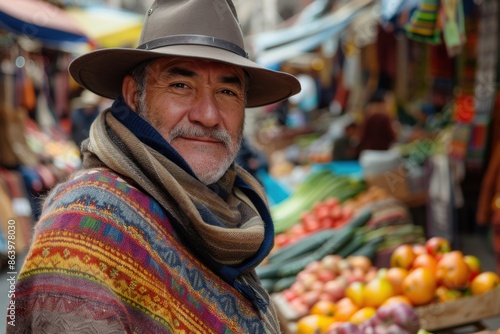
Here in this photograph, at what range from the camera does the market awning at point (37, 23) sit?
552 cm

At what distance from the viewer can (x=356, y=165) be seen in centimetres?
890

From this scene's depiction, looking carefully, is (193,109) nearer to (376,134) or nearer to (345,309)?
(345,309)

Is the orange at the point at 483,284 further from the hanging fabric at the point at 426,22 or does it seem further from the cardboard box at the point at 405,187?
the cardboard box at the point at 405,187

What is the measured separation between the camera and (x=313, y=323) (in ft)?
11.1

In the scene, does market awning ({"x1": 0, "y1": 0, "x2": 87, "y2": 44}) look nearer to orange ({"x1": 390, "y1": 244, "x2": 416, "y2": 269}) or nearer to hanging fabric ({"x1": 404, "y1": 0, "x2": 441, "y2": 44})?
hanging fabric ({"x1": 404, "y1": 0, "x2": 441, "y2": 44})

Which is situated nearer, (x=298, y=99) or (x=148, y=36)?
(x=148, y=36)

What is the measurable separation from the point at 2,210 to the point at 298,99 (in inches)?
417

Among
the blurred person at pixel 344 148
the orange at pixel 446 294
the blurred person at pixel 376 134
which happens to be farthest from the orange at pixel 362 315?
the blurred person at pixel 376 134

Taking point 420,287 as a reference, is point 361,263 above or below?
above

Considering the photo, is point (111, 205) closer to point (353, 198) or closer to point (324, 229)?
point (324, 229)

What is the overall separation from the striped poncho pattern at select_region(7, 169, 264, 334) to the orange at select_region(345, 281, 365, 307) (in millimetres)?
1984

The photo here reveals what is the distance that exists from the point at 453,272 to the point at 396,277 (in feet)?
1.01

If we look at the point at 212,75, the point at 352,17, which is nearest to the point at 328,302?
the point at 212,75

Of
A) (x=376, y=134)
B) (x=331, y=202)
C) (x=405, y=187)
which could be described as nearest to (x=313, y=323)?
(x=331, y=202)
